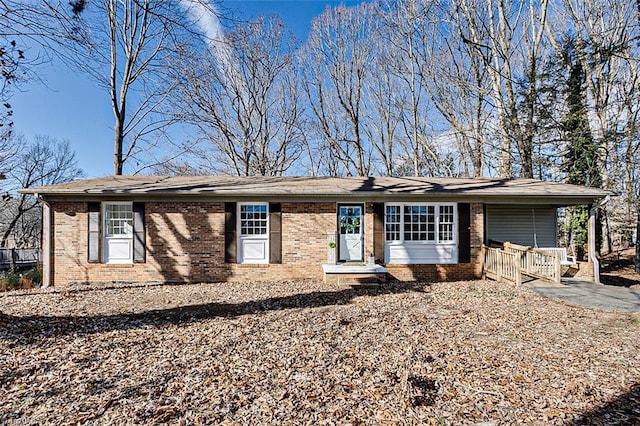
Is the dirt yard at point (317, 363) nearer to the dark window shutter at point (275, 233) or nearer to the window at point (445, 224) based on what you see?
the dark window shutter at point (275, 233)

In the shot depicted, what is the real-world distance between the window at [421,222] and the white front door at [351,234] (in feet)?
2.71

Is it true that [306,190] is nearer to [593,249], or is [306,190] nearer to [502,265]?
[502,265]

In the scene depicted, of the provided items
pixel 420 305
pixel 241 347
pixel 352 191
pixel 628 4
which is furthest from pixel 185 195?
pixel 628 4

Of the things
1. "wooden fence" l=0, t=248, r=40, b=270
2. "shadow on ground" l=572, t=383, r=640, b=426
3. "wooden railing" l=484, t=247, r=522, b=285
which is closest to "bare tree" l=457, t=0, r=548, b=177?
"wooden railing" l=484, t=247, r=522, b=285

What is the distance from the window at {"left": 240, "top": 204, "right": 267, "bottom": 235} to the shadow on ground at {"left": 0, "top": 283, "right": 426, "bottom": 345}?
2.77 m

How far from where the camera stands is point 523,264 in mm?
9078

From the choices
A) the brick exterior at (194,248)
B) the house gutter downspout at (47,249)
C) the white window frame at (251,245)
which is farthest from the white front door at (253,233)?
the house gutter downspout at (47,249)

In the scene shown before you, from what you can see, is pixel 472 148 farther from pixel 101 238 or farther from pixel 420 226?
pixel 101 238

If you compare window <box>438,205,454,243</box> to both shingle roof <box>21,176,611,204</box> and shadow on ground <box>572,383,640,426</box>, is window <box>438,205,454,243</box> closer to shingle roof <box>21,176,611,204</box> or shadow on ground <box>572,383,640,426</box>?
shingle roof <box>21,176,611,204</box>

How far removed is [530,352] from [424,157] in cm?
1907

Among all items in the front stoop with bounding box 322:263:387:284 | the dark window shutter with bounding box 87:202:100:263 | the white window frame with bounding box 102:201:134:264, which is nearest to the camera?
the front stoop with bounding box 322:263:387:284

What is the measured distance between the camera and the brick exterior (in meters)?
9.39

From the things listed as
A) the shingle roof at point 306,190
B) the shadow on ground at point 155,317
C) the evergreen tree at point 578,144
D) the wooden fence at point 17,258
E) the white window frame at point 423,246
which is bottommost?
the wooden fence at point 17,258

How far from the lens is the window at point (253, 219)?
32.0 feet
